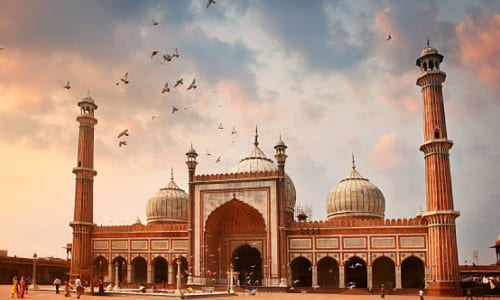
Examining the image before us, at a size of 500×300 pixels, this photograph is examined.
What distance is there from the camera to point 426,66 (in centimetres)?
3250

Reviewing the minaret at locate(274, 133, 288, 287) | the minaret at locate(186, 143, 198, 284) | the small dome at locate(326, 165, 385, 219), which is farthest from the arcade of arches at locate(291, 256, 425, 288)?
the minaret at locate(186, 143, 198, 284)

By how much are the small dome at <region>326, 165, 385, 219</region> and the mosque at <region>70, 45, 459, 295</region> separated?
0.23 ft

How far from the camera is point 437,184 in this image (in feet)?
99.1

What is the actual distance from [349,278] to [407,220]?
20.6 ft

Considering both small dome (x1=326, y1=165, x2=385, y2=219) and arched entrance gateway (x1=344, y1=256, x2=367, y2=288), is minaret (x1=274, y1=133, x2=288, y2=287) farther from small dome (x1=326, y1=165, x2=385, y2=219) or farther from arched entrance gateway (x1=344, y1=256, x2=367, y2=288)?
small dome (x1=326, y1=165, x2=385, y2=219)

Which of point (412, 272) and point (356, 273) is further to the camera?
point (356, 273)

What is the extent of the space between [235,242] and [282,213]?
4.66 m

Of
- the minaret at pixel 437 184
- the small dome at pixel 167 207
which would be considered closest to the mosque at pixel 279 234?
the minaret at pixel 437 184

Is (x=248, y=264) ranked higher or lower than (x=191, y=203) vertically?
lower

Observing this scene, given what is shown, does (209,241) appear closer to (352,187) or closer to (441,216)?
(352,187)

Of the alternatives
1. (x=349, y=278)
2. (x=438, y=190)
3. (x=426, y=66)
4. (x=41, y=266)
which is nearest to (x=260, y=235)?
(x=349, y=278)

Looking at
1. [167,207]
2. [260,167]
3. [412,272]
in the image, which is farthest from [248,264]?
[412,272]

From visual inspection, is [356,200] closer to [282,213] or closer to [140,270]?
[282,213]

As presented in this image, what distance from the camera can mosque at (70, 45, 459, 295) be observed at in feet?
101
